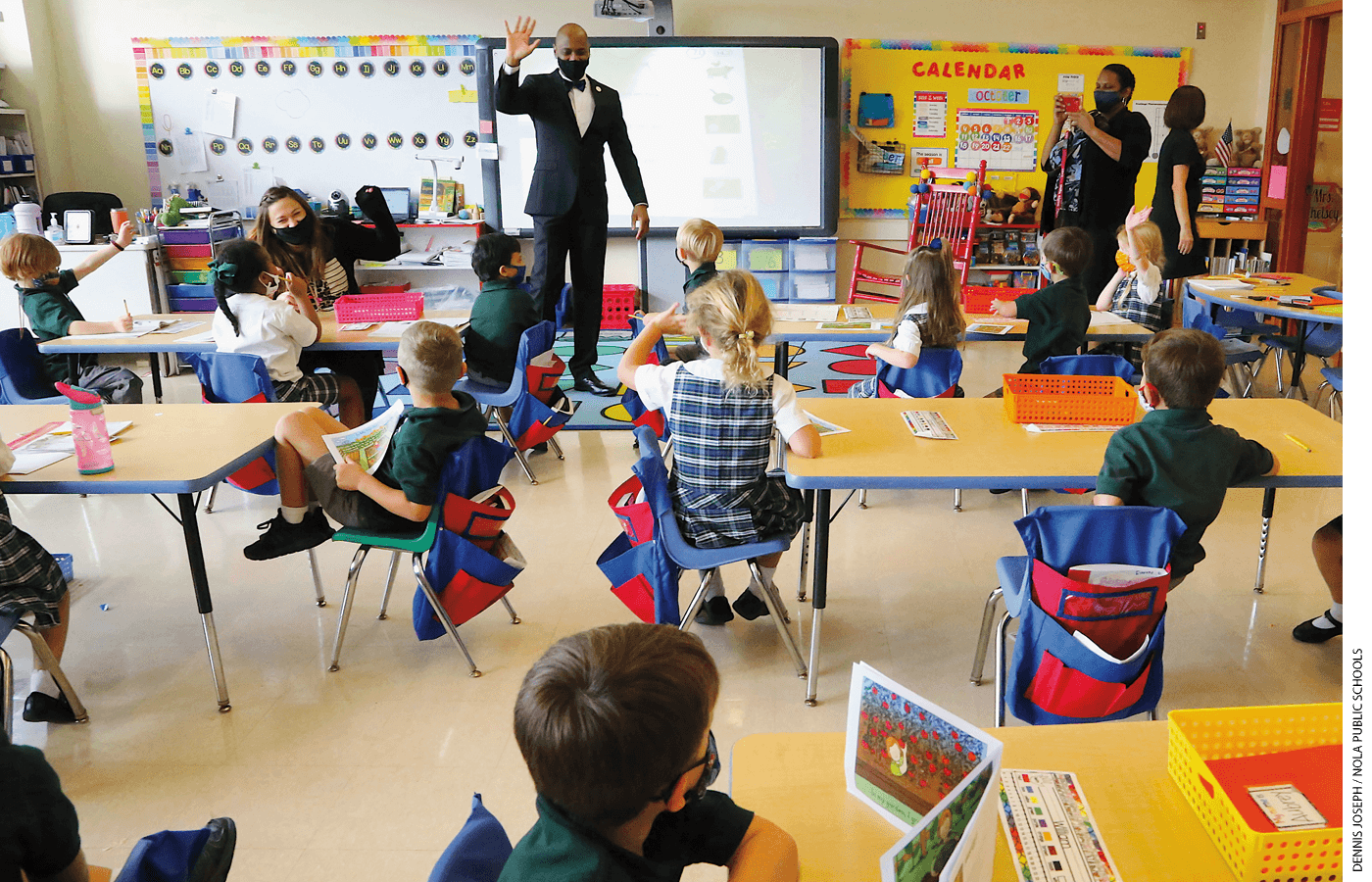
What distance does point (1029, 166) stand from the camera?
7.26 m

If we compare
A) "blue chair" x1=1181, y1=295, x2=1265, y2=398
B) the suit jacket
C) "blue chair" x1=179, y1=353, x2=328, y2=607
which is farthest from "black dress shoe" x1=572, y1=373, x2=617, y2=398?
"blue chair" x1=1181, y1=295, x2=1265, y2=398

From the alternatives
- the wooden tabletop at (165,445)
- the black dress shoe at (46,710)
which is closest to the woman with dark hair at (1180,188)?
the wooden tabletop at (165,445)

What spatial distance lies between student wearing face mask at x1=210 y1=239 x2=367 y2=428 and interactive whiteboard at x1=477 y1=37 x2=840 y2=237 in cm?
338

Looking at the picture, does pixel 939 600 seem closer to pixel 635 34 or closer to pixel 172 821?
pixel 172 821

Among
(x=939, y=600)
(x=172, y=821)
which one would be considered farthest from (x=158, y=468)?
(x=939, y=600)

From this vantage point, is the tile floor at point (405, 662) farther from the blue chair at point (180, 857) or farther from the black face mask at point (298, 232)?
the black face mask at point (298, 232)

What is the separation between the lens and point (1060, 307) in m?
3.85

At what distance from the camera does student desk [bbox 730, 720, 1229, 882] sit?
45.4 inches

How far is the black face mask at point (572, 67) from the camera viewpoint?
510 cm

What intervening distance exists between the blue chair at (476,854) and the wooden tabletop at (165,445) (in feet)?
5.19

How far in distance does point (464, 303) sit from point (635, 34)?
86.7 inches

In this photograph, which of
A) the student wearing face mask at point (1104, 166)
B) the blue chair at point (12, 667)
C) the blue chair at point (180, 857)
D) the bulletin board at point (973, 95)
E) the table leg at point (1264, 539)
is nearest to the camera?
the blue chair at point (180, 857)

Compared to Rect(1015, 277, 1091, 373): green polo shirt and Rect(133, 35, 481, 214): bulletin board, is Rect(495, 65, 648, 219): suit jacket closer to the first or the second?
Rect(133, 35, 481, 214): bulletin board
